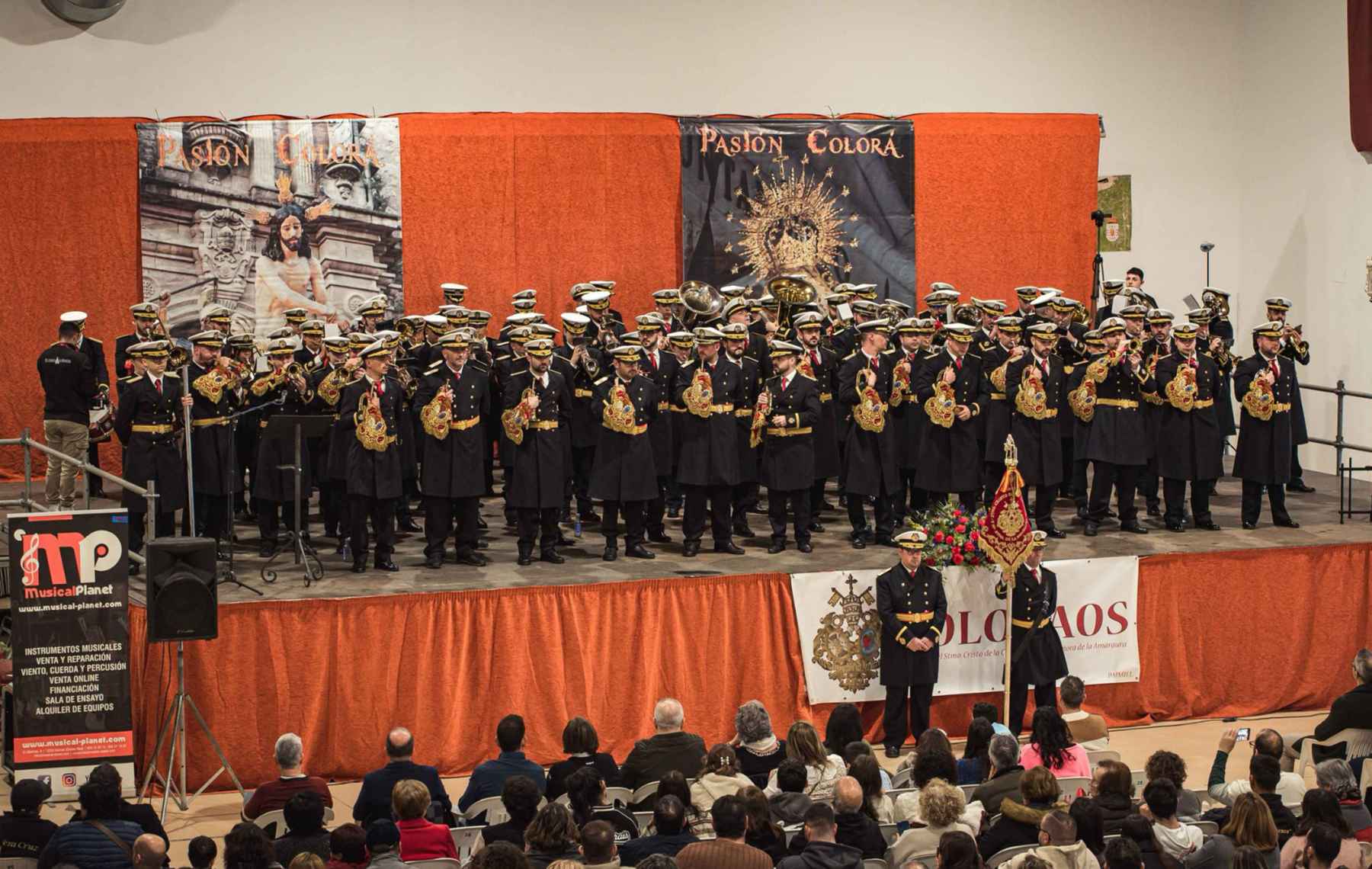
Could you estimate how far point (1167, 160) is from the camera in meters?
19.8

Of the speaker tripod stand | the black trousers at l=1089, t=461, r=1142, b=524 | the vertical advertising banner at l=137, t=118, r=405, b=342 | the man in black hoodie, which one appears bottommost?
the speaker tripod stand

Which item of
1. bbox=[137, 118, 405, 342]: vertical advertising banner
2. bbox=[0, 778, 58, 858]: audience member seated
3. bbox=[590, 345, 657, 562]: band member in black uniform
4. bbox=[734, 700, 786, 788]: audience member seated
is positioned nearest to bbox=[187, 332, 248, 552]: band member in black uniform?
bbox=[590, 345, 657, 562]: band member in black uniform

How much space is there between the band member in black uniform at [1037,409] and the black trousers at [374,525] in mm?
5266

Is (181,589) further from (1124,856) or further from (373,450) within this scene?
(1124,856)

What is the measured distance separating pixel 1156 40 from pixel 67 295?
12609mm

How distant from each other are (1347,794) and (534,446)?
6904mm

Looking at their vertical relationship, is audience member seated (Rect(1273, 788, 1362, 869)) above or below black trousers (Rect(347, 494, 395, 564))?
below

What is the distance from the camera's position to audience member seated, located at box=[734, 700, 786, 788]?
9.56 m

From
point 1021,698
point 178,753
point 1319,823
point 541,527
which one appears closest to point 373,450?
point 541,527

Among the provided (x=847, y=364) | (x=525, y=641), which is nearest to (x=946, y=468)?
(x=847, y=364)

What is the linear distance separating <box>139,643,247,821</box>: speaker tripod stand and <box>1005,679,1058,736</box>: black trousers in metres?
5.77

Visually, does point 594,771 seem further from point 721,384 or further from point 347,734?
point 721,384

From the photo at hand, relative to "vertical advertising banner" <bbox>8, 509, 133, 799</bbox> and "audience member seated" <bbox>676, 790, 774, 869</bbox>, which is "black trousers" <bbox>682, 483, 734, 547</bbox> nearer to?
"vertical advertising banner" <bbox>8, 509, 133, 799</bbox>

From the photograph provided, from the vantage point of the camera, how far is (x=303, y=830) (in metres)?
8.16
